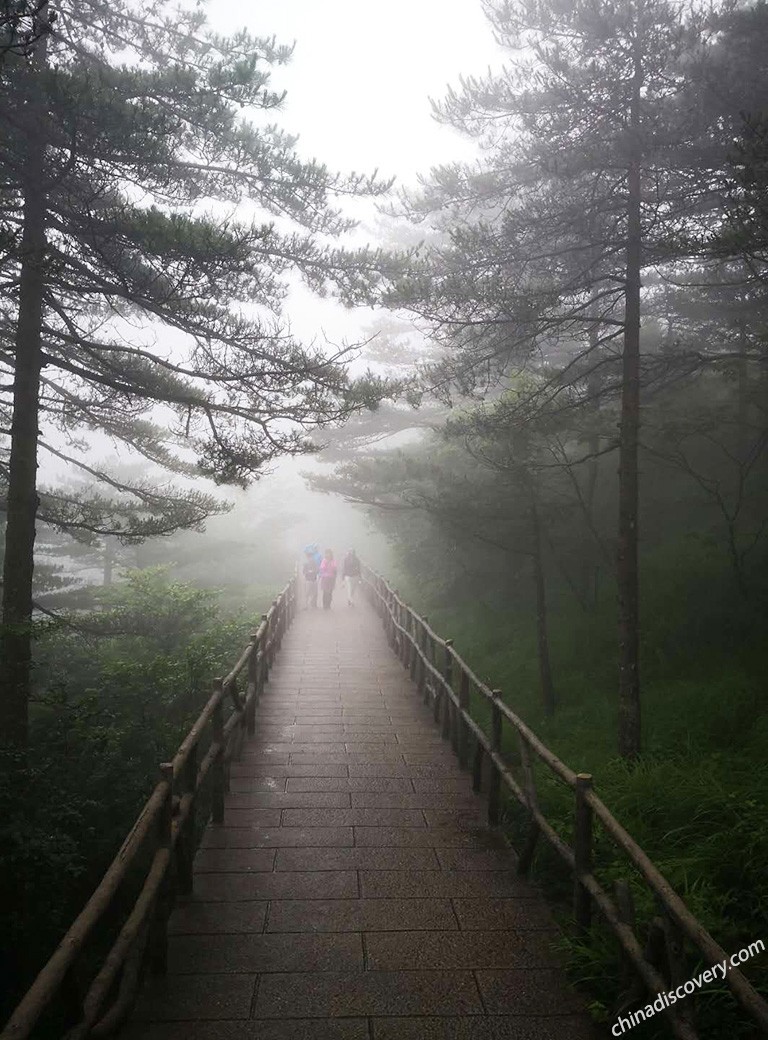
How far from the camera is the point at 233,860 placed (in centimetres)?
543

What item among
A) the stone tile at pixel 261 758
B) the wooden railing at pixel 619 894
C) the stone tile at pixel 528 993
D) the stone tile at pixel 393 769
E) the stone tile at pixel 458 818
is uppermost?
the wooden railing at pixel 619 894

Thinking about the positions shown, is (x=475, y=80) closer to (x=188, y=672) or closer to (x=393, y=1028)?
(x=188, y=672)

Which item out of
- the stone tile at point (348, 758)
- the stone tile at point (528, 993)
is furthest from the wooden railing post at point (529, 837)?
the stone tile at point (348, 758)

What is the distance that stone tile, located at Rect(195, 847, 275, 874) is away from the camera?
5.28 meters

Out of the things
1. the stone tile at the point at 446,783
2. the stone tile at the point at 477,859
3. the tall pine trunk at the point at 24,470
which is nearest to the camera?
the stone tile at the point at 477,859

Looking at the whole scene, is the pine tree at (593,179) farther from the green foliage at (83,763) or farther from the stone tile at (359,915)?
the green foliage at (83,763)

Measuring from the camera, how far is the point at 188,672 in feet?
36.1

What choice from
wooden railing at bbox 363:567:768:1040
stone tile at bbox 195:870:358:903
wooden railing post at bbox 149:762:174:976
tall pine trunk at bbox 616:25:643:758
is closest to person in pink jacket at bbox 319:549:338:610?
tall pine trunk at bbox 616:25:643:758

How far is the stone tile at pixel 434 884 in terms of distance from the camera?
16.3 feet

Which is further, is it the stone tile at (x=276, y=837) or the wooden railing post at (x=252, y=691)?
the wooden railing post at (x=252, y=691)

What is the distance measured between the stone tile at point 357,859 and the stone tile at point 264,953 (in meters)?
0.95

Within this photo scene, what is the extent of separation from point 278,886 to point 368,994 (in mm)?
1422

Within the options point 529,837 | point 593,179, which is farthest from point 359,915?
point 593,179

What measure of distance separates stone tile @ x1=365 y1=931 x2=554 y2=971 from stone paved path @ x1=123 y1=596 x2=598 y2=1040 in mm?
12
